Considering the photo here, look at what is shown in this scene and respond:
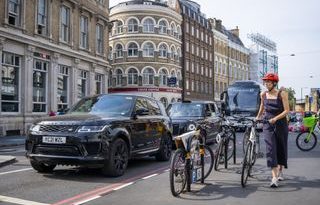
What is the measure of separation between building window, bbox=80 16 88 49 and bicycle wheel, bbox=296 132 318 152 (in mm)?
21456

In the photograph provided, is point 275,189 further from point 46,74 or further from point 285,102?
point 46,74

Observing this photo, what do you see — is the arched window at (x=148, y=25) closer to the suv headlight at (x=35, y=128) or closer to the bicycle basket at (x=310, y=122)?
the bicycle basket at (x=310, y=122)

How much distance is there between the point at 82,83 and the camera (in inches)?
1344

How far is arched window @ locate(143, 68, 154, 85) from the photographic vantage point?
57125 mm

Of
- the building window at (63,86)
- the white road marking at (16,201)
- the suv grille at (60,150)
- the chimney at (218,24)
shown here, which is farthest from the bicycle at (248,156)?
the chimney at (218,24)

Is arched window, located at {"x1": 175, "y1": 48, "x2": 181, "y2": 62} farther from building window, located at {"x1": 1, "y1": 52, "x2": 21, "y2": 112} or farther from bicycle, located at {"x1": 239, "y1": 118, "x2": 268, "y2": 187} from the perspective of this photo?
bicycle, located at {"x1": 239, "y1": 118, "x2": 268, "y2": 187}

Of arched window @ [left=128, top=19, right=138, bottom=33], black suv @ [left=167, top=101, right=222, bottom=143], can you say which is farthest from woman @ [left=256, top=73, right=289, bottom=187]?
arched window @ [left=128, top=19, right=138, bottom=33]

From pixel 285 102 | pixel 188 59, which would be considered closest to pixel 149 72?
pixel 188 59

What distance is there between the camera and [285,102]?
807cm

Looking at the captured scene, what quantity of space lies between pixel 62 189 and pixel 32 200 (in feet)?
2.99

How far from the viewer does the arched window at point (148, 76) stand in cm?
5712

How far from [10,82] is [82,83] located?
9294mm

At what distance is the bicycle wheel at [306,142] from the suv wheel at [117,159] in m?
8.19

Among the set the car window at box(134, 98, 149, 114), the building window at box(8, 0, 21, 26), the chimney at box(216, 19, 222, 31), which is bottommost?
the car window at box(134, 98, 149, 114)
